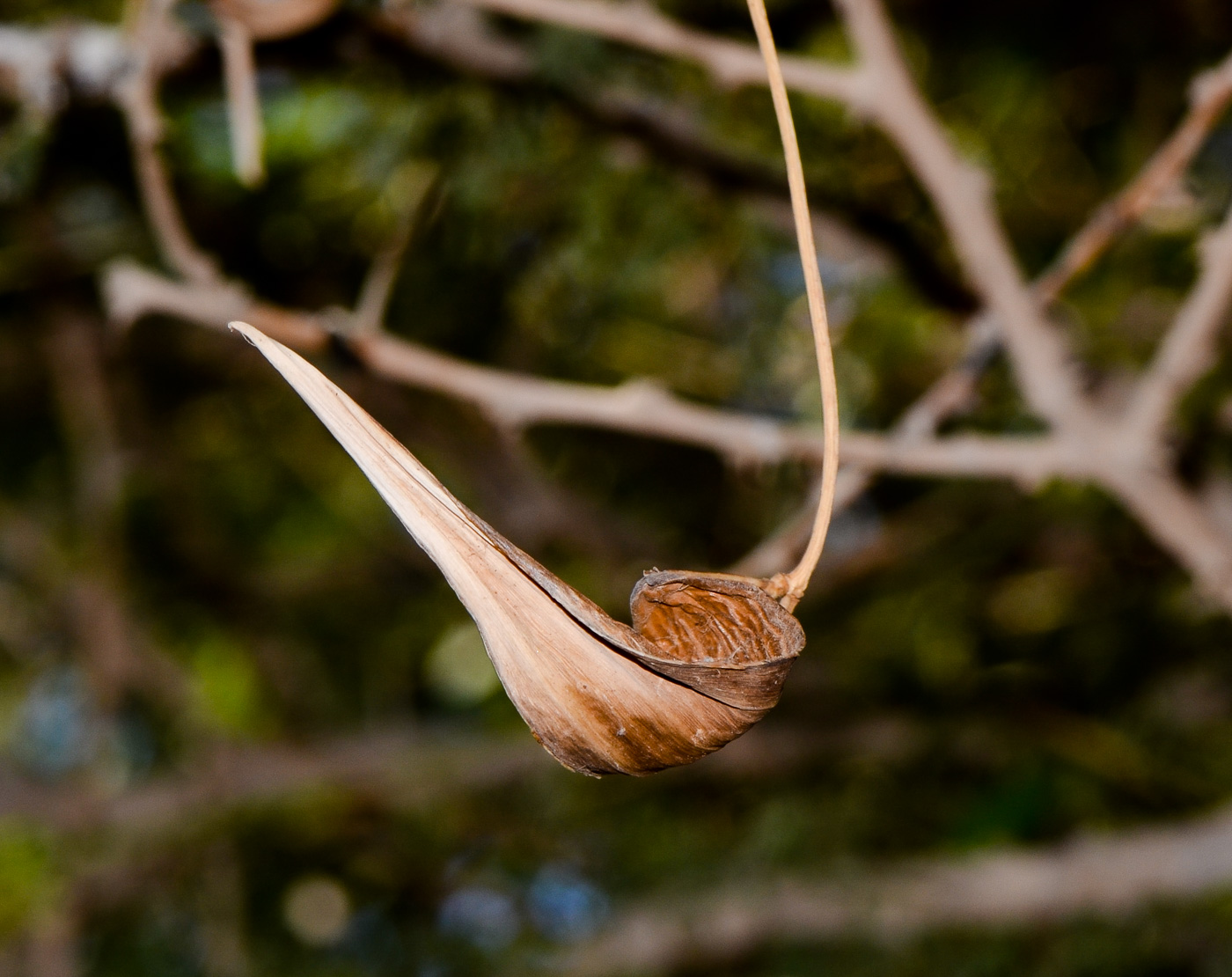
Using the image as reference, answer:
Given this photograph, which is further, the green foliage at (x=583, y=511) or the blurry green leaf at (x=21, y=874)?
the blurry green leaf at (x=21, y=874)

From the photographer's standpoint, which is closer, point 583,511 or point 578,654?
point 578,654

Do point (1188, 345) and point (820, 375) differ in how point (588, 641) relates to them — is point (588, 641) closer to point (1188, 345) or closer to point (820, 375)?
point (820, 375)

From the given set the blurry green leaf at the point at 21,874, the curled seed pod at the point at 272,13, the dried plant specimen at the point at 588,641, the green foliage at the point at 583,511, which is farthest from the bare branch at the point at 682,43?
the blurry green leaf at the point at 21,874

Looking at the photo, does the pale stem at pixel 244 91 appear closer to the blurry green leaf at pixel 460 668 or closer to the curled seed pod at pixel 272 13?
the curled seed pod at pixel 272 13

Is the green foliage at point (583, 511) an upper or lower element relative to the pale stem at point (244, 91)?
upper

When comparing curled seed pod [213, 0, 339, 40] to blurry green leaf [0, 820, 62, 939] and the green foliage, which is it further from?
blurry green leaf [0, 820, 62, 939]

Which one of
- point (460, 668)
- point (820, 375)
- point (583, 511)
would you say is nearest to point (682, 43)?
point (820, 375)

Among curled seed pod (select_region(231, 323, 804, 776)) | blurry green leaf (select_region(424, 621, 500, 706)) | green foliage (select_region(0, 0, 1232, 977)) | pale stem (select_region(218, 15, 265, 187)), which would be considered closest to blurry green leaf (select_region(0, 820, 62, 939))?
green foliage (select_region(0, 0, 1232, 977))
